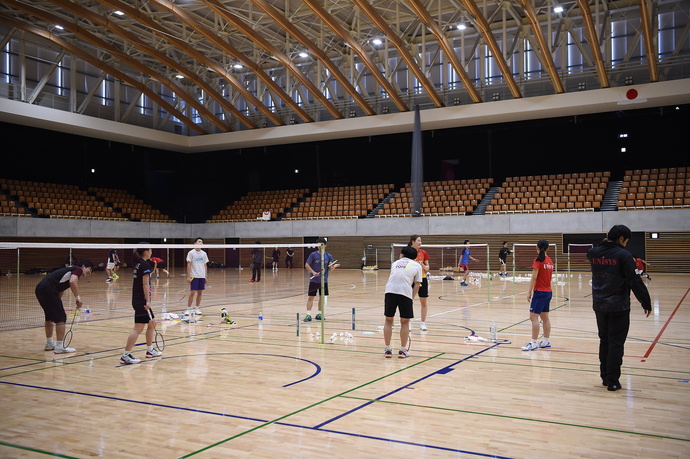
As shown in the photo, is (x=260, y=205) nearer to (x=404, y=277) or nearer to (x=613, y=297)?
(x=404, y=277)

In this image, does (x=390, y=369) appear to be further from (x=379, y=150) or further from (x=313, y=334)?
(x=379, y=150)

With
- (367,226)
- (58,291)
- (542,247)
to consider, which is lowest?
(58,291)

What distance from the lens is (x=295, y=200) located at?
139 ft

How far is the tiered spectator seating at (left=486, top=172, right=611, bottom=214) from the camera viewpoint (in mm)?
32250

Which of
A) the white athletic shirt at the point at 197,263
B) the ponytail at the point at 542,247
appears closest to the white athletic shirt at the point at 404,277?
the ponytail at the point at 542,247

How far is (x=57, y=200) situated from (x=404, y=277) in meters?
32.7

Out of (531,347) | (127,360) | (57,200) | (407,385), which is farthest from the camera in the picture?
(57,200)

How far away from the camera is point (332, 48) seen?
3484cm

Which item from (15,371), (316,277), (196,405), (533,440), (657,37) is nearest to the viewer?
(533,440)

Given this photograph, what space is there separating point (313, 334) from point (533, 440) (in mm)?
7045

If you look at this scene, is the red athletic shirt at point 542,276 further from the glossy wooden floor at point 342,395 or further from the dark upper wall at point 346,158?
the dark upper wall at point 346,158

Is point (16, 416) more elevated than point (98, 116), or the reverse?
point (98, 116)

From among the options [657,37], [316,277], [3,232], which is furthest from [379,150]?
[316,277]

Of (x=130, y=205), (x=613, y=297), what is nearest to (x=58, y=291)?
(x=613, y=297)
